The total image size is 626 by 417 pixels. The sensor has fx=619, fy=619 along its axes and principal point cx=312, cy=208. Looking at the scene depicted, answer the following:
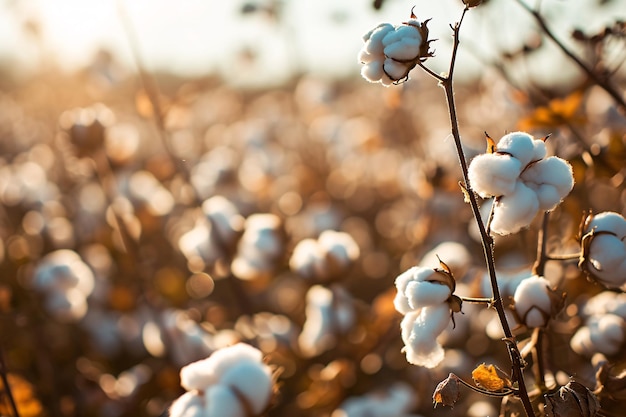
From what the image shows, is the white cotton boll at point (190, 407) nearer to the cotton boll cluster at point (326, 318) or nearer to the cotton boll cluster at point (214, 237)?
the cotton boll cluster at point (326, 318)

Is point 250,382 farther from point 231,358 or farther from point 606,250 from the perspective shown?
point 606,250

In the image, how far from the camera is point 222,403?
1.17m

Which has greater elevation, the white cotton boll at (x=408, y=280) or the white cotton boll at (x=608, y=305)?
the white cotton boll at (x=408, y=280)

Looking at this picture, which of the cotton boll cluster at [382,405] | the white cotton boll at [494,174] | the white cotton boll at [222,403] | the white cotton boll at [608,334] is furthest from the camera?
the cotton boll cluster at [382,405]

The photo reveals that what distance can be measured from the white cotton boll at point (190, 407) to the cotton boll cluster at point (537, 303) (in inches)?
24.6

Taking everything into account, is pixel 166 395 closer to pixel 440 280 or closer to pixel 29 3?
pixel 440 280

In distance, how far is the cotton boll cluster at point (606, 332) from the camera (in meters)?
1.36

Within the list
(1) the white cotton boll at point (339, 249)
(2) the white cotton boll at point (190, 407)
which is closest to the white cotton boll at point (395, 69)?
(2) the white cotton boll at point (190, 407)

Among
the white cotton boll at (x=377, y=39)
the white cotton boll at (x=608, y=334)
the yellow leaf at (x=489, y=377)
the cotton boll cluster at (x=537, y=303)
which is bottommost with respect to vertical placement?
the white cotton boll at (x=608, y=334)

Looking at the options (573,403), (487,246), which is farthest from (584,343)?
(487,246)

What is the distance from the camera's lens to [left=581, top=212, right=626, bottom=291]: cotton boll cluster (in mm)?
1060

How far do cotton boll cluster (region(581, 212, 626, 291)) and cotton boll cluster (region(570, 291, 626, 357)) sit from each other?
302 millimetres

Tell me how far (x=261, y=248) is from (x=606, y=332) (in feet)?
4.72

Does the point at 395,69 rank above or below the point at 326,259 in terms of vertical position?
above
